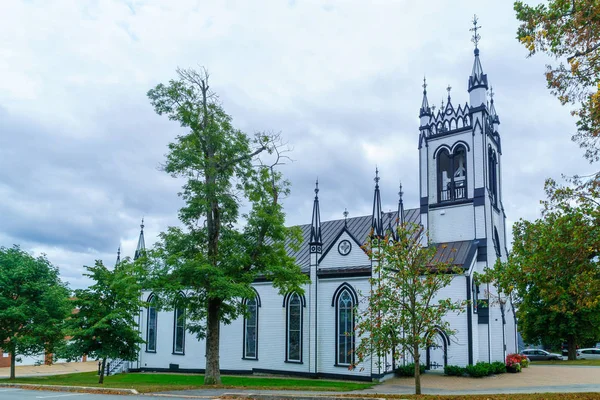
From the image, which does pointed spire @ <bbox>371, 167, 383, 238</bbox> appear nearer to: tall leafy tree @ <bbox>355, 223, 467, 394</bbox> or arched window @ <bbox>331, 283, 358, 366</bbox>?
arched window @ <bbox>331, 283, 358, 366</bbox>

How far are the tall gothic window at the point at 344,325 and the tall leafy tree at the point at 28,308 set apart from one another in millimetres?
15055

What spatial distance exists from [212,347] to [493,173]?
21.8m

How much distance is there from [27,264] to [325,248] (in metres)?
17.4

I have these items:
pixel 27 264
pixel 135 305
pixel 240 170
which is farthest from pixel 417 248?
pixel 27 264

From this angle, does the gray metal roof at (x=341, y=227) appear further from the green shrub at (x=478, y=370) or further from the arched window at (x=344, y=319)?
the green shrub at (x=478, y=370)

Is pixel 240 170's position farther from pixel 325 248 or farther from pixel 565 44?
pixel 565 44

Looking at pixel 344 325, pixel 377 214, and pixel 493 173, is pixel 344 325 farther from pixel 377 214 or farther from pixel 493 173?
pixel 493 173

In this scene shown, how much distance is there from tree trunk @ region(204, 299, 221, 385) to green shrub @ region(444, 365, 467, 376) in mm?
12803

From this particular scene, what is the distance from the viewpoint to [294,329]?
3020 cm

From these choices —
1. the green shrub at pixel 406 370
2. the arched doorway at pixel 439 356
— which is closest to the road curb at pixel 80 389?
the green shrub at pixel 406 370

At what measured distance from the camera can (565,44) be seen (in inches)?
496

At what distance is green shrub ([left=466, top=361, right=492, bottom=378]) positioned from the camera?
26859 millimetres

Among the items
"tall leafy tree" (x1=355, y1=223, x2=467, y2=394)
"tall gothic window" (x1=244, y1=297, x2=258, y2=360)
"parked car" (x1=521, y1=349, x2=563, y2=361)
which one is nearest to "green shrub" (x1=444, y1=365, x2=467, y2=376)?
"tall leafy tree" (x1=355, y1=223, x2=467, y2=394)

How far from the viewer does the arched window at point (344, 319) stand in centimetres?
2769
